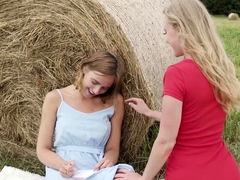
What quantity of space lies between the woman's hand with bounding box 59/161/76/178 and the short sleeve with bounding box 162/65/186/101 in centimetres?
84

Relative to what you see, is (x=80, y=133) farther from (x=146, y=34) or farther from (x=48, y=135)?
(x=146, y=34)

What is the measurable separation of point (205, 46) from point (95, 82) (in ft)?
2.76

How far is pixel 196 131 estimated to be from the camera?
2781mm

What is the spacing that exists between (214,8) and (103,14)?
16.3 m

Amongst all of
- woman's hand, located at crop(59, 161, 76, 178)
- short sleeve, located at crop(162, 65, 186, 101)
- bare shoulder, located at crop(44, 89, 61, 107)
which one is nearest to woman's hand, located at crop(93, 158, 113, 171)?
woman's hand, located at crop(59, 161, 76, 178)

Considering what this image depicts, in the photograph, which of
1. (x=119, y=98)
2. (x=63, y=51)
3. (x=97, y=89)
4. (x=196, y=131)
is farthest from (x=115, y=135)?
(x=196, y=131)

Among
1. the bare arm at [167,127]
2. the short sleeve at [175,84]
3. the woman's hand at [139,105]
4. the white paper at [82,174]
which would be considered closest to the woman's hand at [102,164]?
the white paper at [82,174]

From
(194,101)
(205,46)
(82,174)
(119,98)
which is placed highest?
(205,46)

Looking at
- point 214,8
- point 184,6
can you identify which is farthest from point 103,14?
point 214,8

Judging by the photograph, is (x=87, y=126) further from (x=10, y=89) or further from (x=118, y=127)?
(x=10, y=89)

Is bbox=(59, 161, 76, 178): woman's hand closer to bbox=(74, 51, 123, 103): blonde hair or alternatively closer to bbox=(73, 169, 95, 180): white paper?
bbox=(73, 169, 95, 180): white paper

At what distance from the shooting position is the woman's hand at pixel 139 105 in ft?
11.2

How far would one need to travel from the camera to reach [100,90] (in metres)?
3.34

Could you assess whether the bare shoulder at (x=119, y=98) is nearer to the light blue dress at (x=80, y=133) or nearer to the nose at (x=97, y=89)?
the light blue dress at (x=80, y=133)
